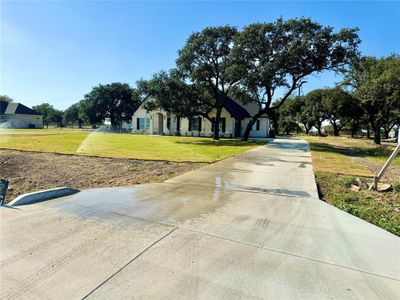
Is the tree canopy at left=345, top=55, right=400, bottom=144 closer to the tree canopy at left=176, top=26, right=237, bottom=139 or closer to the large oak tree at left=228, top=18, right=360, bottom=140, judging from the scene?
the large oak tree at left=228, top=18, right=360, bottom=140

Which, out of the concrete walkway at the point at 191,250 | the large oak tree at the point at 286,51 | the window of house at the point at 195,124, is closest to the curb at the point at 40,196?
the concrete walkway at the point at 191,250

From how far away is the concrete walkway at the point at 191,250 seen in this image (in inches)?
98.3

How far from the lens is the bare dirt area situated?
6855 mm

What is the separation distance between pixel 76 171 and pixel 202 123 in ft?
82.5

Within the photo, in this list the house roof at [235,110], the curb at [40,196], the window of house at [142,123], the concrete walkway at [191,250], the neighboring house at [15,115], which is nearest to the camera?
the concrete walkway at [191,250]

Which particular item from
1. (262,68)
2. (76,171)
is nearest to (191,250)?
(76,171)

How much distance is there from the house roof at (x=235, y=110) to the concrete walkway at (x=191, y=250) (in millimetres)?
26052

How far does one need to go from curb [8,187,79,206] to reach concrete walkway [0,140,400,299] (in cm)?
22

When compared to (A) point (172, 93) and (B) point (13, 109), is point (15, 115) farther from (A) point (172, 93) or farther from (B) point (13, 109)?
(A) point (172, 93)

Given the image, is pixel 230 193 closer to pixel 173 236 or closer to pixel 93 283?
pixel 173 236

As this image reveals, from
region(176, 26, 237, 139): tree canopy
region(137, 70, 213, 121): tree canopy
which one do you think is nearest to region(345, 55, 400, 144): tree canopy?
region(176, 26, 237, 139): tree canopy

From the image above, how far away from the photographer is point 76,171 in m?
8.30

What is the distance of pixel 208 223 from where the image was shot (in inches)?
163

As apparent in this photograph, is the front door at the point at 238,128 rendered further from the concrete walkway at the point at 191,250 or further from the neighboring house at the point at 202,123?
the concrete walkway at the point at 191,250
